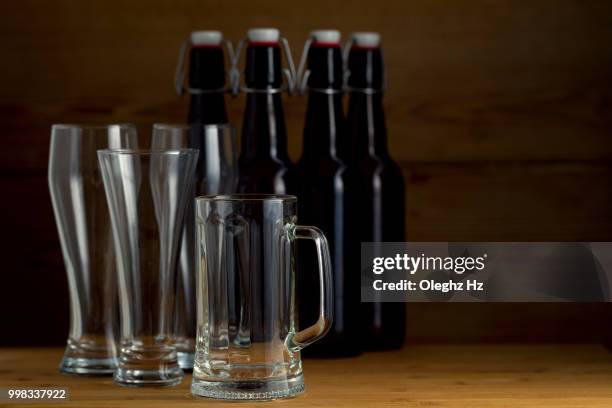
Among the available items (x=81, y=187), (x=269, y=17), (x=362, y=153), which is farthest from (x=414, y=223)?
(x=81, y=187)

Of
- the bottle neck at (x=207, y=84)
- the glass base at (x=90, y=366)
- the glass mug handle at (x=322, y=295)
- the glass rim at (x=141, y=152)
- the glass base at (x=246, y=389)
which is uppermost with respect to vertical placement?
the bottle neck at (x=207, y=84)

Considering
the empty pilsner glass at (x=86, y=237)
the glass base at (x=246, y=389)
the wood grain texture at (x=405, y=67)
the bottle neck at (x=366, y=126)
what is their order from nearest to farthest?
the glass base at (x=246, y=389) → the empty pilsner glass at (x=86, y=237) → the bottle neck at (x=366, y=126) → the wood grain texture at (x=405, y=67)

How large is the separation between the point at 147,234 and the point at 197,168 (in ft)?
0.36

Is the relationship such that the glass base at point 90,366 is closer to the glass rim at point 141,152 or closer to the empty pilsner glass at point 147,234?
the empty pilsner glass at point 147,234

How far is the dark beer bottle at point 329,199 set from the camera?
1043 mm

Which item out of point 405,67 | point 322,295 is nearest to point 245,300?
point 322,295

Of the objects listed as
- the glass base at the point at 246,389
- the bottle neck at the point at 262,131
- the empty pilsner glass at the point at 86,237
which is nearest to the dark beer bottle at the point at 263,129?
the bottle neck at the point at 262,131

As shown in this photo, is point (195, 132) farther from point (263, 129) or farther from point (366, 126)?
point (366, 126)

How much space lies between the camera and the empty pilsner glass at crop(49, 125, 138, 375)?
972mm

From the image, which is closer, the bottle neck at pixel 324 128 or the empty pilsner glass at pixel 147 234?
the empty pilsner glass at pixel 147 234

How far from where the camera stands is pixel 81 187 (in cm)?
97

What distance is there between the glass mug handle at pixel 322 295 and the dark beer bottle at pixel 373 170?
173mm

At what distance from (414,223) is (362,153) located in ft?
0.57

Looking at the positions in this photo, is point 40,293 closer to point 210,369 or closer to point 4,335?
point 4,335
